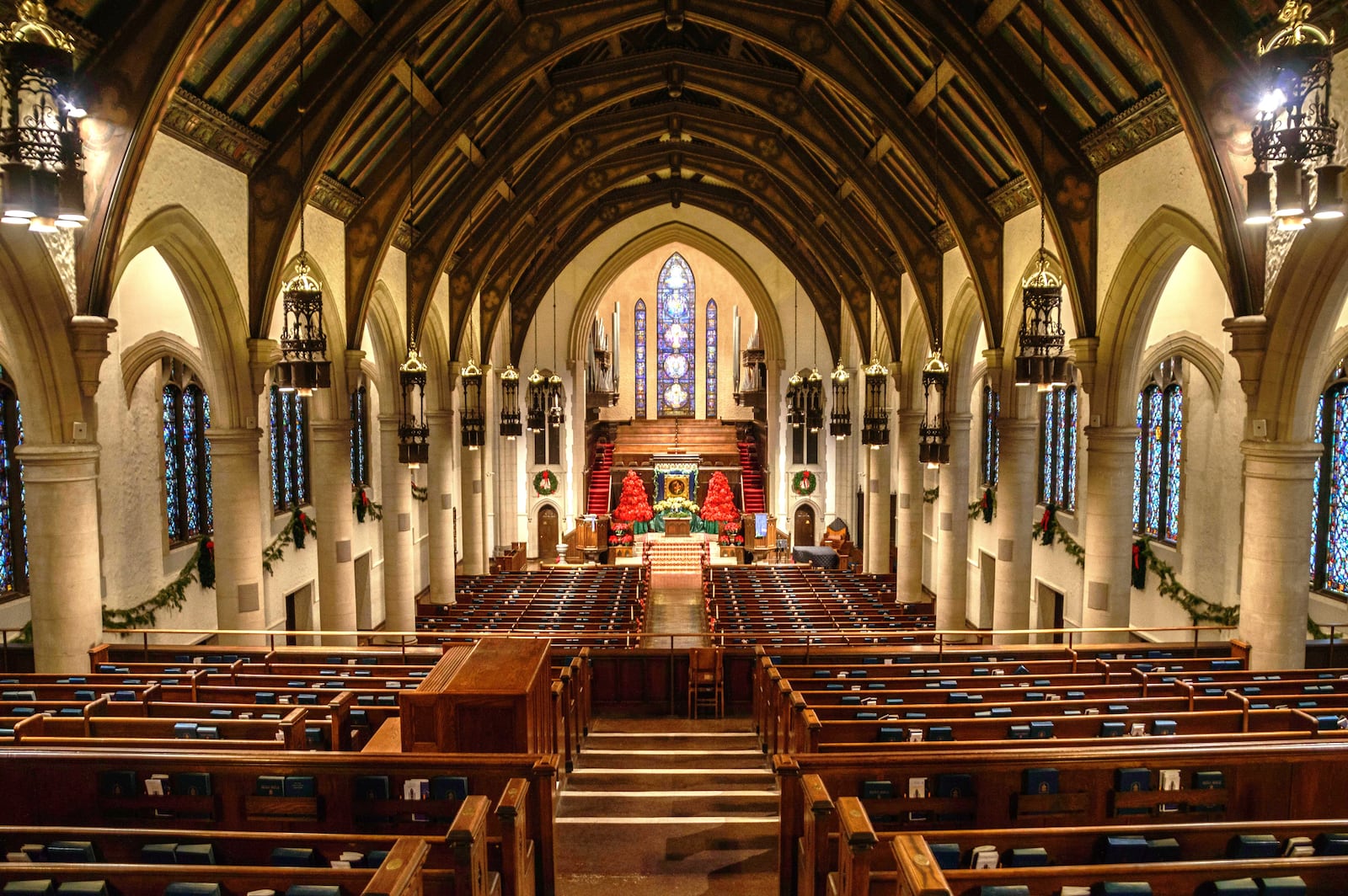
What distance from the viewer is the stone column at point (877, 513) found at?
24.0m

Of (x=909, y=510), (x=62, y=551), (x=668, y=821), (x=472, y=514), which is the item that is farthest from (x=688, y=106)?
(x=668, y=821)

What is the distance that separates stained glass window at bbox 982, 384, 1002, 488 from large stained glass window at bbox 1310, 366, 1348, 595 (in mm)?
8170

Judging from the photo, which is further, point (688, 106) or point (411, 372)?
point (688, 106)

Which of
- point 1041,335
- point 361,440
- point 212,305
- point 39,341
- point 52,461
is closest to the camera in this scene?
point 39,341

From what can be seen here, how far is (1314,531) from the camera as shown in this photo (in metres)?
12.0

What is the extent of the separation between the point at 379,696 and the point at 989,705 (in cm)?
573

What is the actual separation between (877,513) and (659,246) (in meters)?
12.2

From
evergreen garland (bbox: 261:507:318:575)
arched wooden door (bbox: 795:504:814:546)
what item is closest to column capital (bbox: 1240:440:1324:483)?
evergreen garland (bbox: 261:507:318:575)

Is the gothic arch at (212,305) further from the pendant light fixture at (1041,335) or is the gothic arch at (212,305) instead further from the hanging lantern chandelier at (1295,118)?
the hanging lantern chandelier at (1295,118)

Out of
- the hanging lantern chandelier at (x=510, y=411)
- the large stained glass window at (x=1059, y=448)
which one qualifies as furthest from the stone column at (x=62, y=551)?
the large stained glass window at (x=1059, y=448)

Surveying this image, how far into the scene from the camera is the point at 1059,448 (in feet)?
57.9

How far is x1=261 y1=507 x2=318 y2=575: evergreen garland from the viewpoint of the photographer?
15.8 metres

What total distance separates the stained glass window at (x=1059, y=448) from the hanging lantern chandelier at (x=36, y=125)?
16080mm

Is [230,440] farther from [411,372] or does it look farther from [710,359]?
[710,359]
